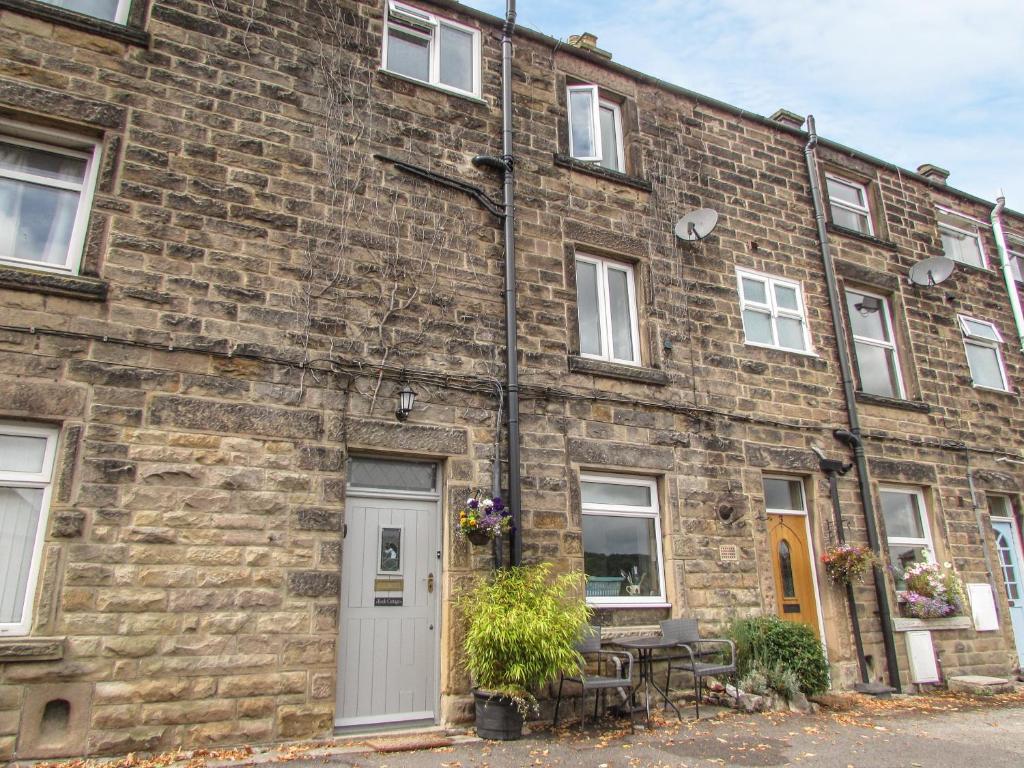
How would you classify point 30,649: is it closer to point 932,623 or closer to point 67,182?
point 67,182

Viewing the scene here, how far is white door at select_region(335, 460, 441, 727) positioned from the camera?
6.42 meters

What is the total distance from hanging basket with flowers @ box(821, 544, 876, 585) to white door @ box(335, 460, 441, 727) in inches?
201

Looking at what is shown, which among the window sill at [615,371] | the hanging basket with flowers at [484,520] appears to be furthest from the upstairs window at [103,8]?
the hanging basket with flowers at [484,520]

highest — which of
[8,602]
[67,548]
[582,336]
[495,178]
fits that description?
[495,178]

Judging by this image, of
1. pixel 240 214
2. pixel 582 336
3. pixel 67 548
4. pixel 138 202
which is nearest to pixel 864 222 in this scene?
pixel 582 336

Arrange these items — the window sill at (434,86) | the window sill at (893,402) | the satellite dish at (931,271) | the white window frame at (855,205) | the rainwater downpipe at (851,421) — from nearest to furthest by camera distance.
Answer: the window sill at (434,86) < the rainwater downpipe at (851,421) < the window sill at (893,402) < the satellite dish at (931,271) < the white window frame at (855,205)

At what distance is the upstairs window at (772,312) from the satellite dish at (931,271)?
2536 mm

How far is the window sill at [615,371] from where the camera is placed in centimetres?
815

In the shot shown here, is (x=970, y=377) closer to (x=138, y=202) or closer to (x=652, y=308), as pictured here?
(x=652, y=308)

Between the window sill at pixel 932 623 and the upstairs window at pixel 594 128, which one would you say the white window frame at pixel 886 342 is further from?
the upstairs window at pixel 594 128

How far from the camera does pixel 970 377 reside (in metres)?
11.6

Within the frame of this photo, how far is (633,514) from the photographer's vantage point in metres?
8.20

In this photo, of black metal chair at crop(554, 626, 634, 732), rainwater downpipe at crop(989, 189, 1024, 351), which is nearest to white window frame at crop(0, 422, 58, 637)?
black metal chair at crop(554, 626, 634, 732)

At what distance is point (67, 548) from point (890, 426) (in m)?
10.1
